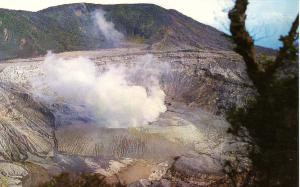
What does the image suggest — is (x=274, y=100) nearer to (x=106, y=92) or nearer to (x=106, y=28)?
(x=106, y=92)

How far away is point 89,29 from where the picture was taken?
7444cm

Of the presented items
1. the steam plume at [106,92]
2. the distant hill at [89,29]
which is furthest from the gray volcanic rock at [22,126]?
the distant hill at [89,29]

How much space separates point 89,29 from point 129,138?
3953 cm

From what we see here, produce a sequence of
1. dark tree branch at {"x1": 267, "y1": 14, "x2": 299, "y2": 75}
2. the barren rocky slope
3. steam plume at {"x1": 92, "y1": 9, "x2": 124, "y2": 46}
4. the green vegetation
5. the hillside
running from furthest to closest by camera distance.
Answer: steam plume at {"x1": 92, "y1": 9, "x2": 124, "y2": 46} → the hillside → the barren rocky slope → dark tree branch at {"x1": 267, "y1": 14, "x2": 299, "y2": 75} → the green vegetation

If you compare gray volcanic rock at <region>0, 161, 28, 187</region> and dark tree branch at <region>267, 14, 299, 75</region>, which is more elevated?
dark tree branch at <region>267, 14, 299, 75</region>

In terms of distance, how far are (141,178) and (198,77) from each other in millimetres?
23464

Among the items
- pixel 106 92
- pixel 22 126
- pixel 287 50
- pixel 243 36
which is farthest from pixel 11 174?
pixel 287 50

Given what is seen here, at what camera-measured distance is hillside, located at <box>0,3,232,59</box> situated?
62.4m

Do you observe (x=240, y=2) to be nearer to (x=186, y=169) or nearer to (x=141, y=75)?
(x=186, y=169)

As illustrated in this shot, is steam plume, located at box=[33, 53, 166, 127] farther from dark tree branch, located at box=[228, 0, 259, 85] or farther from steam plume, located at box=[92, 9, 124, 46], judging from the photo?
dark tree branch, located at box=[228, 0, 259, 85]

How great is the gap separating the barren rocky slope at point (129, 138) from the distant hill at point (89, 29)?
1273cm

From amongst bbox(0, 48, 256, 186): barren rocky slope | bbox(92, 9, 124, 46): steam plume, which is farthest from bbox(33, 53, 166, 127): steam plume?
bbox(92, 9, 124, 46): steam plume

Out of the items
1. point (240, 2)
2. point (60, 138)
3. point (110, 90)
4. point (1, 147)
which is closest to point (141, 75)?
point (110, 90)

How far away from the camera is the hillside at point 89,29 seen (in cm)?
6244
